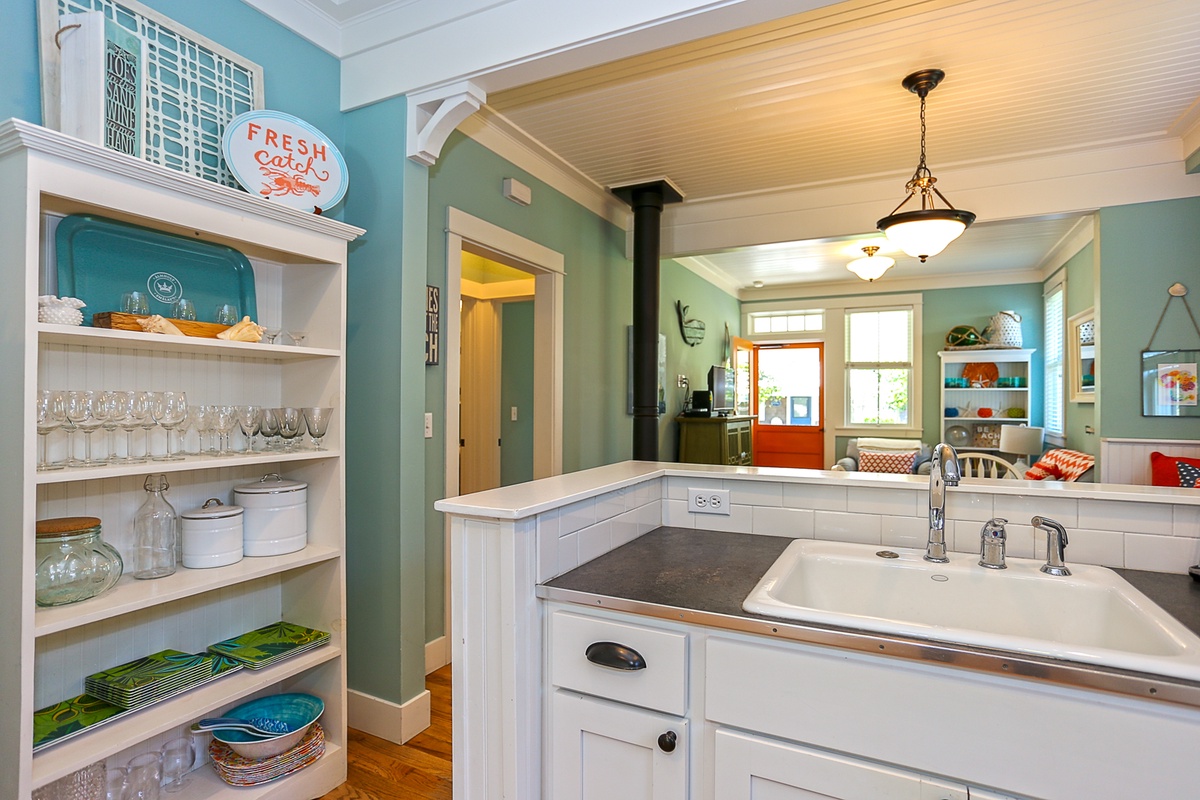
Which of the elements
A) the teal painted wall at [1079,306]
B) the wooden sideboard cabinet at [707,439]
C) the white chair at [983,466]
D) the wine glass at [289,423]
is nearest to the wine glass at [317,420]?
the wine glass at [289,423]

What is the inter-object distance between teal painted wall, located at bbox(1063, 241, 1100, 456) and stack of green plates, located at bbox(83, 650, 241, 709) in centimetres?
523

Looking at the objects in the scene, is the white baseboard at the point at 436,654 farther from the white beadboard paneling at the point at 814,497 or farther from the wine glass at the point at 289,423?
the white beadboard paneling at the point at 814,497

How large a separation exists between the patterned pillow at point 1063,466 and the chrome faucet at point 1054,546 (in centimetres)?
313

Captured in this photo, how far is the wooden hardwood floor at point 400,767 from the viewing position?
1947mm

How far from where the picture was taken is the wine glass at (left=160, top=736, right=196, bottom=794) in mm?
1776

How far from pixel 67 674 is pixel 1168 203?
493 centimetres

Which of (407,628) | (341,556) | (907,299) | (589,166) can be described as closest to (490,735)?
(341,556)

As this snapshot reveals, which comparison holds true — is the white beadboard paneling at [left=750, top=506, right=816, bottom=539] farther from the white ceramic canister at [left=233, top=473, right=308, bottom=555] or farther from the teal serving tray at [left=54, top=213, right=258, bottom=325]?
the teal serving tray at [left=54, top=213, right=258, bottom=325]

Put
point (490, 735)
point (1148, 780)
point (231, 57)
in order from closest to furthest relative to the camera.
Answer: point (1148, 780) < point (490, 735) < point (231, 57)

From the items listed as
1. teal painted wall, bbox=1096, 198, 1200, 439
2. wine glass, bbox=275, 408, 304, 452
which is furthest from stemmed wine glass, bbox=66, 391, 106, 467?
teal painted wall, bbox=1096, 198, 1200, 439

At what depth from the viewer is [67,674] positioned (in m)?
1.60

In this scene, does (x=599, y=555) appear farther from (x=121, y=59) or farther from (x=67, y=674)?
(x=121, y=59)

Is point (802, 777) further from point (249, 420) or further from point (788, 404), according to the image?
point (788, 404)

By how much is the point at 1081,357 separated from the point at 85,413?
601 centimetres
